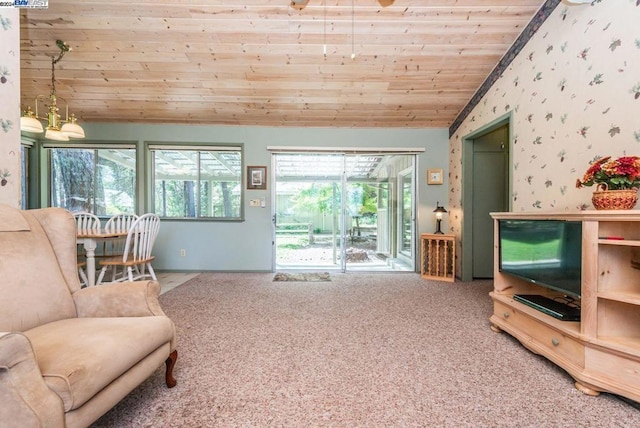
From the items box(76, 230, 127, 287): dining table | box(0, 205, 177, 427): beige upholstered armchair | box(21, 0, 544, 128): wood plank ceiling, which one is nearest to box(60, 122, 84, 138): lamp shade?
box(21, 0, 544, 128): wood plank ceiling

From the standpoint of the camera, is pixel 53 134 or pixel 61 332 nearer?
pixel 61 332

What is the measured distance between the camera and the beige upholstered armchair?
82 cm

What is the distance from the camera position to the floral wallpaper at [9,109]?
1.59 meters

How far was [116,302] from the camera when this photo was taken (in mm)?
1441

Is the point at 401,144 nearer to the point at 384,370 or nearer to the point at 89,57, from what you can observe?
the point at 384,370

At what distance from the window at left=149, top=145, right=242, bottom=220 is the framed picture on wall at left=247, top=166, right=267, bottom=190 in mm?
184

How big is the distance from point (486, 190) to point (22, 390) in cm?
469

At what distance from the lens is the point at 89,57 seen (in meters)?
3.15

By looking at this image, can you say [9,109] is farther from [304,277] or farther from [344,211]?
[344,211]

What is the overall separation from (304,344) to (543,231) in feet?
6.12

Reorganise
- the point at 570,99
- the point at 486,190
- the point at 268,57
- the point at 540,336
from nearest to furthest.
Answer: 1. the point at 540,336
2. the point at 570,99
3. the point at 268,57
4. the point at 486,190

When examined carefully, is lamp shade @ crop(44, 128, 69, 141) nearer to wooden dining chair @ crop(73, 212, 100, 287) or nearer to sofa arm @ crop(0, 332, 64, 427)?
wooden dining chair @ crop(73, 212, 100, 287)

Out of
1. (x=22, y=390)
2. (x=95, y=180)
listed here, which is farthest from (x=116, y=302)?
(x=95, y=180)

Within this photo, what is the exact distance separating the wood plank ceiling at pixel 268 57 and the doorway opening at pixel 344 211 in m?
0.76
